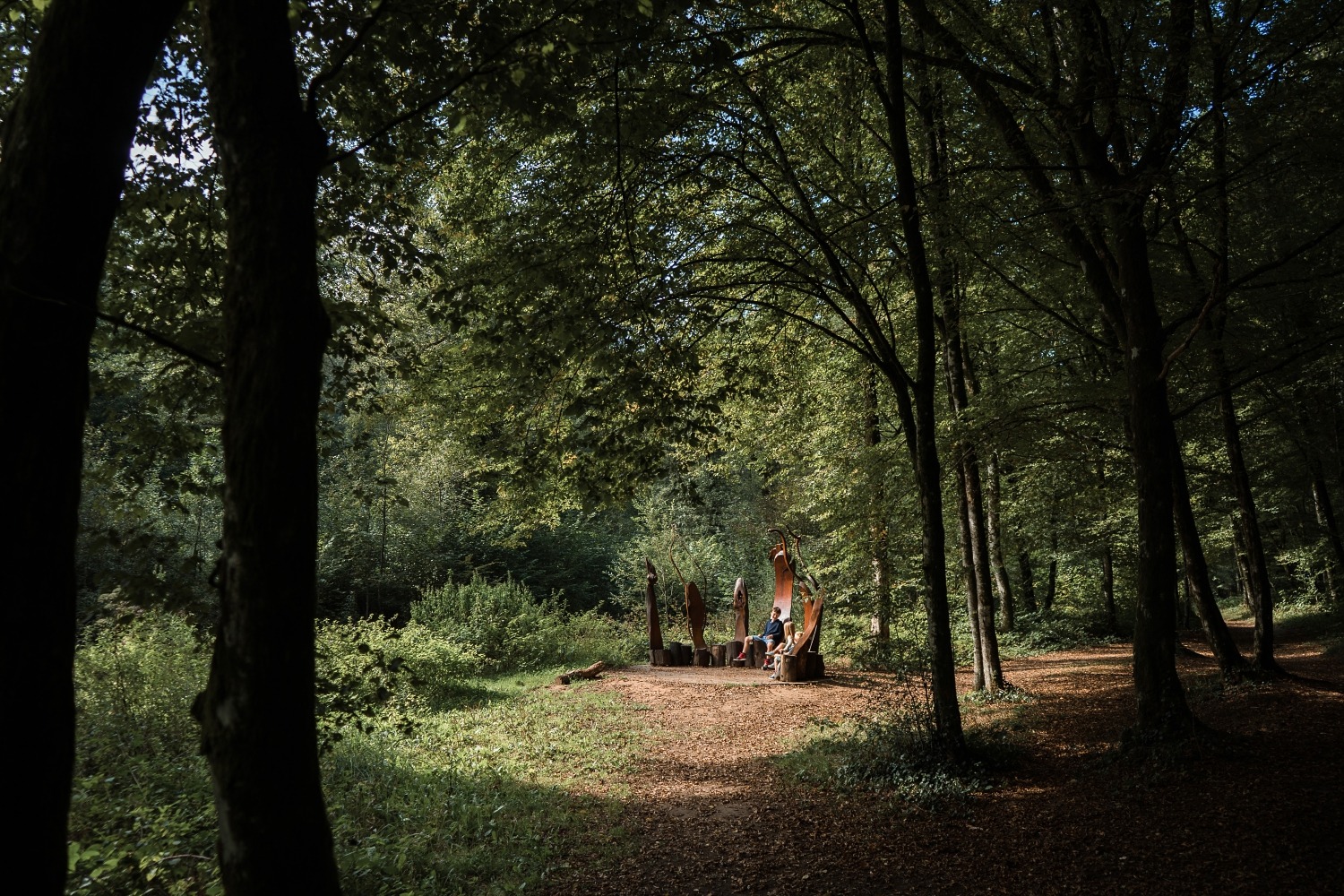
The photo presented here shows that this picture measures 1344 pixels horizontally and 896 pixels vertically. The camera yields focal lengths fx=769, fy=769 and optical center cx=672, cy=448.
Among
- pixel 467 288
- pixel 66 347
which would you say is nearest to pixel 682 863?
pixel 467 288

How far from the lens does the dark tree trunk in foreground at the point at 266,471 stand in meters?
1.87

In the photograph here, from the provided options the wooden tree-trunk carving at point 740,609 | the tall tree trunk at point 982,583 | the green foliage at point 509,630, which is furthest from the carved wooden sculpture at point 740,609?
the tall tree trunk at point 982,583

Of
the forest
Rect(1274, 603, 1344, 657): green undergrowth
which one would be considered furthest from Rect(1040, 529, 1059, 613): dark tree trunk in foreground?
Rect(1274, 603, 1344, 657): green undergrowth

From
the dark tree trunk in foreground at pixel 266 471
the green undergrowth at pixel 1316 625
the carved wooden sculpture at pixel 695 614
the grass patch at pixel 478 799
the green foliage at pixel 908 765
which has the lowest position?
the grass patch at pixel 478 799

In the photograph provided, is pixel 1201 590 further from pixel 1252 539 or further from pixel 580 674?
pixel 580 674

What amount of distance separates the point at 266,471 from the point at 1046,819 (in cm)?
555

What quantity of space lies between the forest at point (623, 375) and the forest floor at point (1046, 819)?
49 millimetres

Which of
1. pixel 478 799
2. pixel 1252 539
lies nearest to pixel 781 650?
pixel 1252 539

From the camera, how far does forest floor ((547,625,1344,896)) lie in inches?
174

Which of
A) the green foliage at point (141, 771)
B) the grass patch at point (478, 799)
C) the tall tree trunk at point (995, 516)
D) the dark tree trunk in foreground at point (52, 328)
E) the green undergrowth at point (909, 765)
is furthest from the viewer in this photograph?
the tall tree trunk at point (995, 516)

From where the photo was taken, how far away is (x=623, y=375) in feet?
17.5

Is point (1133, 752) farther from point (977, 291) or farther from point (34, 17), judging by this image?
point (34, 17)

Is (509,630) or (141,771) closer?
(141,771)

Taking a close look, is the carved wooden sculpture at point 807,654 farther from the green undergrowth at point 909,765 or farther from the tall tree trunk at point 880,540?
the green undergrowth at point 909,765
